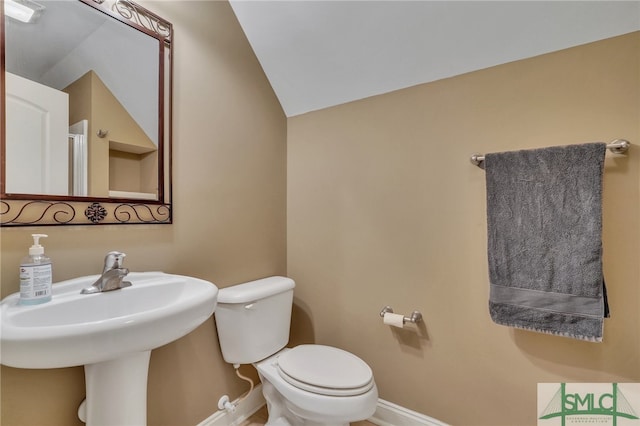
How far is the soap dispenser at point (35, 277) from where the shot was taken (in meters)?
0.81

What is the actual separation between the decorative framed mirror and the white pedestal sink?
0.91 ft

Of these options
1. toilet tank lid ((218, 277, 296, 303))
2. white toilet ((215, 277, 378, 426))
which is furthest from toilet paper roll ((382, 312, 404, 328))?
toilet tank lid ((218, 277, 296, 303))

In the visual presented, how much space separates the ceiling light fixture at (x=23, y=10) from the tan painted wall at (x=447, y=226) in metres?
1.20

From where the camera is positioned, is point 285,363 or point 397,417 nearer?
point 285,363

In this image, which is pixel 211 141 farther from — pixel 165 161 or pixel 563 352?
pixel 563 352

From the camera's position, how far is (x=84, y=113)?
104 centimetres

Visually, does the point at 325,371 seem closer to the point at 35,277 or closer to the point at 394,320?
the point at 394,320

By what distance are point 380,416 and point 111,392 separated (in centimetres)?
128

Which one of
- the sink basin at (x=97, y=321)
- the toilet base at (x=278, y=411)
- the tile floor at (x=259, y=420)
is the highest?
the sink basin at (x=97, y=321)

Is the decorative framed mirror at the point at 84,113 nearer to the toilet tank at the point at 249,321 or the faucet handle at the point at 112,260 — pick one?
the faucet handle at the point at 112,260

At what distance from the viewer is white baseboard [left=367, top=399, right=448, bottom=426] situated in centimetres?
145

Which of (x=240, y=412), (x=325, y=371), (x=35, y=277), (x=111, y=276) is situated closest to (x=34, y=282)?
(x=35, y=277)

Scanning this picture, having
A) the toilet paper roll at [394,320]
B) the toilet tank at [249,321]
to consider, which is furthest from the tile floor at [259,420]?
the toilet paper roll at [394,320]

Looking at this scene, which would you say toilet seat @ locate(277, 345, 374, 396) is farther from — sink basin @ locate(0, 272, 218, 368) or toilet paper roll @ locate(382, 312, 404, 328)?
sink basin @ locate(0, 272, 218, 368)
